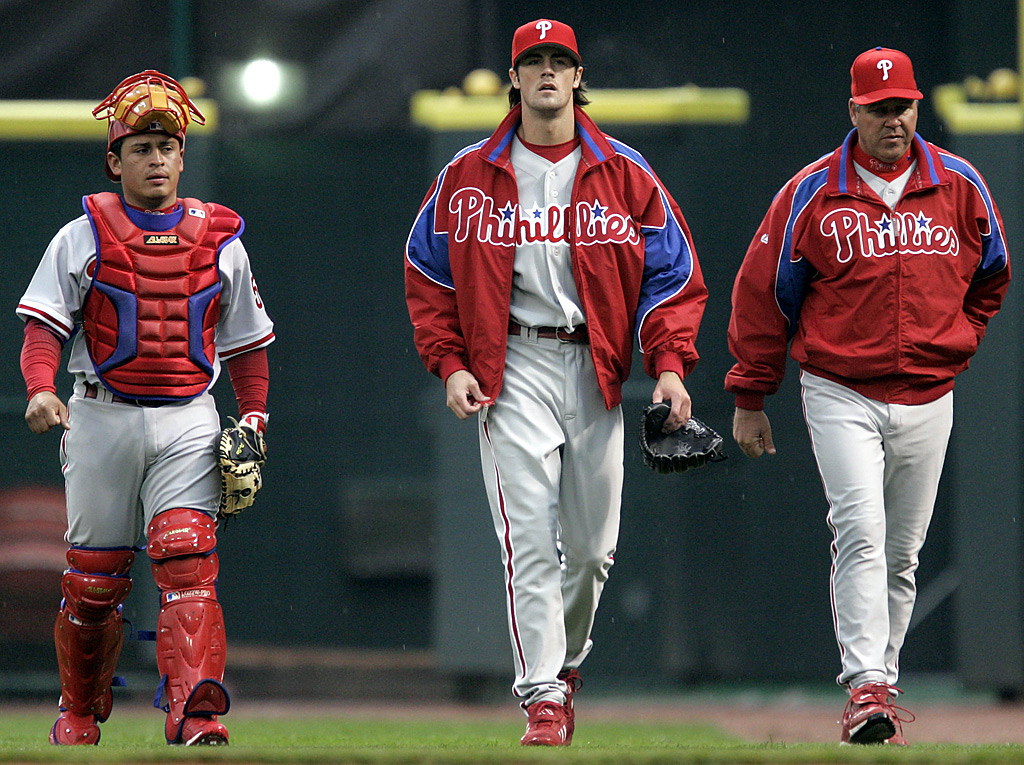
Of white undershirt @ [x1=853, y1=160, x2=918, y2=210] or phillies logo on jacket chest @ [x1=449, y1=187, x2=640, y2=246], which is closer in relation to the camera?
phillies logo on jacket chest @ [x1=449, y1=187, x2=640, y2=246]

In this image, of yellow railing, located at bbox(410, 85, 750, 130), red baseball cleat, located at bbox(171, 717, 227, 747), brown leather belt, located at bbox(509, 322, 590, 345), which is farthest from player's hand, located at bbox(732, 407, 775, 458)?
yellow railing, located at bbox(410, 85, 750, 130)

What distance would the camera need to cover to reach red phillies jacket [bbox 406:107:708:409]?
462cm

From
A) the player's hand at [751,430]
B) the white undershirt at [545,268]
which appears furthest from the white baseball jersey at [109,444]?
the player's hand at [751,430]

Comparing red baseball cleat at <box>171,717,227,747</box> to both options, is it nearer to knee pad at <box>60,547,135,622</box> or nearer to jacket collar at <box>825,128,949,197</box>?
knee pad at <box>60,547,135,622</box>

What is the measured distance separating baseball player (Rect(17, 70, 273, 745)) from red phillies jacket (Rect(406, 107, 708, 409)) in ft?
2.07

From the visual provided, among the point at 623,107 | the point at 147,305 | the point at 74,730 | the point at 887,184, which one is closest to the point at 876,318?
the point at 887,184

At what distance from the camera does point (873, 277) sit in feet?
15.7

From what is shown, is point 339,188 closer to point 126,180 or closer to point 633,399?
point 633,399

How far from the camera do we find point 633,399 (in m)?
7.29

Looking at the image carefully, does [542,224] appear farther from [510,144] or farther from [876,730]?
[876,730]

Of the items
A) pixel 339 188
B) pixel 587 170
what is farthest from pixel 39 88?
pixel 587 170

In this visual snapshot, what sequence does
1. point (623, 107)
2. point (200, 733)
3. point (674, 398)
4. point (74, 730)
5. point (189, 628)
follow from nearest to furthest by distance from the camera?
1. point (200, 733)
2. point (189, 628)
3. point (674, 398)
4. point (74, 730)
5. point (623, 107)

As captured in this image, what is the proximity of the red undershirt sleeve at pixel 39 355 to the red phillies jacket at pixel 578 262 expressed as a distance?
1.04 m

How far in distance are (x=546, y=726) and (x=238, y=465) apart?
3.77 ft
